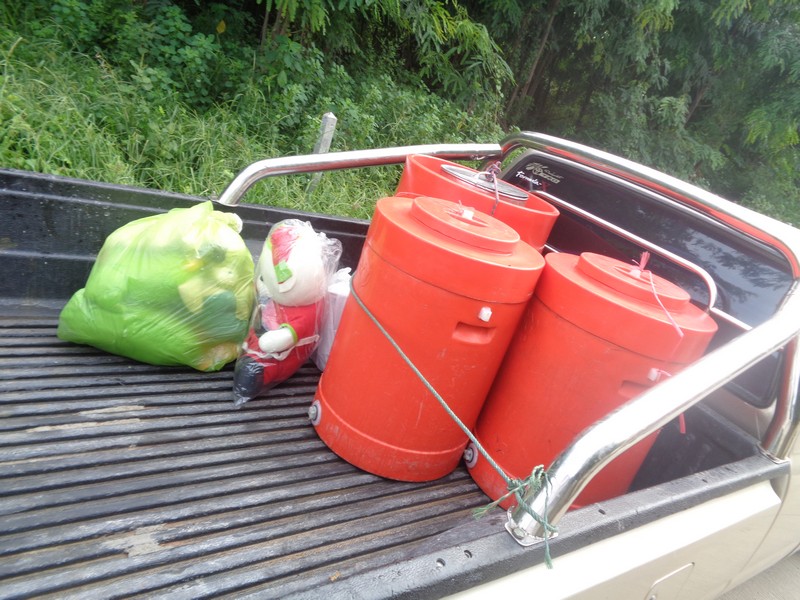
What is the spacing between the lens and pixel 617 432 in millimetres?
1131

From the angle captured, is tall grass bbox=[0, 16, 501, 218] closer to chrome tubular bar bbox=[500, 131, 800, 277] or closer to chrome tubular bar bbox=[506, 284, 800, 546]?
chrome tubular bar bbox=[500, 131, 800, 277]

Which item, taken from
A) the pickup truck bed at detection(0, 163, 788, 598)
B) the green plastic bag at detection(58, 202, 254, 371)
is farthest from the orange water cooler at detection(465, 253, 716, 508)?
the green plastic bag at detection(58, 202, 254, 371)

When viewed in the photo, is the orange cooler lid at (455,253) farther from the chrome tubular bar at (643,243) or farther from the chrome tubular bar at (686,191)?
the chrome tubular bar at (686,191)

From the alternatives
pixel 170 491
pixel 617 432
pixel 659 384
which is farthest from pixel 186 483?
pixel 659 384

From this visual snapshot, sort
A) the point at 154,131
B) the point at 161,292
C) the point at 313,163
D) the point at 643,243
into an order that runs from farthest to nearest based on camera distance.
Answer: the point at 154,131, the point at 313,163, the point at 643,243, the point at 161,292

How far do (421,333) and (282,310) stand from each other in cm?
64

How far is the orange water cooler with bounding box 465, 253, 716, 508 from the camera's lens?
1622mm

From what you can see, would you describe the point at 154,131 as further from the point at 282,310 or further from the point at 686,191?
the point at 686,191

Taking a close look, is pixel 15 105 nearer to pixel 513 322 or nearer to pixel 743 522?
pixel 513 322

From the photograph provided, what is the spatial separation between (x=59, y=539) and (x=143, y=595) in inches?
10.6

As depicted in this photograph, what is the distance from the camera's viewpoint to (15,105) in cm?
365

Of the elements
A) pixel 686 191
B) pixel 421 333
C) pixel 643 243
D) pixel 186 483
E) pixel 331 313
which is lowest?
pixel 186 483

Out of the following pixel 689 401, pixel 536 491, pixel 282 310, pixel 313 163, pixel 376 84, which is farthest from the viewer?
pixel 376 84

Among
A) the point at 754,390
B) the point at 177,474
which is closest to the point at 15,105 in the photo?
the point at 177,474
